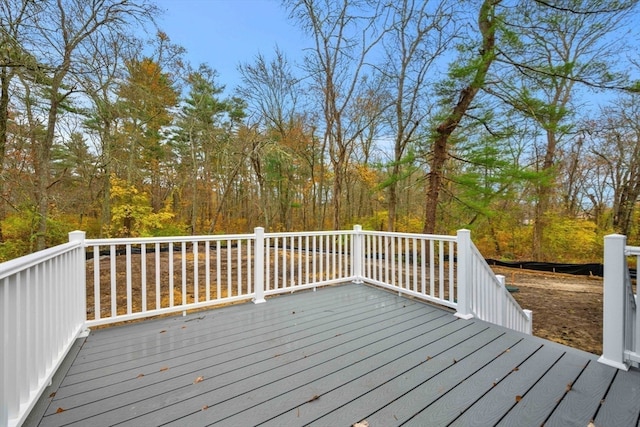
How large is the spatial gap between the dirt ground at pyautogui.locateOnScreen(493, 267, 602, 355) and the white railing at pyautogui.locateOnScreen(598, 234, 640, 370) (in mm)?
2160

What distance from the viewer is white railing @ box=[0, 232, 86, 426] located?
4.10 ft

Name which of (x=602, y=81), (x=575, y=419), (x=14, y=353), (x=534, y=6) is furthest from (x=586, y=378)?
(x=534, y=6)

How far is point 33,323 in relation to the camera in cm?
156

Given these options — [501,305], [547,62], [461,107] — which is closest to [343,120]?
[461,107]

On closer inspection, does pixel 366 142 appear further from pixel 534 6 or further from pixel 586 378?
pixel 586 378

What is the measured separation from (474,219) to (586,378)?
8.26 m

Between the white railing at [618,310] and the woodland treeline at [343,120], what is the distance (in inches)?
205

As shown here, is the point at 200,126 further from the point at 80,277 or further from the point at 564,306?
the point at 564,306

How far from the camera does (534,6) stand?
596cm

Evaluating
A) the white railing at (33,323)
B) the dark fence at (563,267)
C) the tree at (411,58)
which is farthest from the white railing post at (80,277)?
the dark fence at (563,267)

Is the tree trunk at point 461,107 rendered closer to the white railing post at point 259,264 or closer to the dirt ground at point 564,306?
the dirt ground at point 564,306

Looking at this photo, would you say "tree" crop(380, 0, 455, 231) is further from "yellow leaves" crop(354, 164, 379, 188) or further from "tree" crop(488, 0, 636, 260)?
"yellow leaves" crop(354, 164, 379, 188)

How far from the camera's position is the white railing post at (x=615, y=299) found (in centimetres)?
193

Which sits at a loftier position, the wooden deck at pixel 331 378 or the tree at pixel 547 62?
the tree at pixel 547 62
